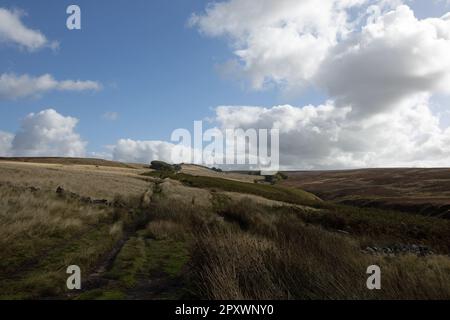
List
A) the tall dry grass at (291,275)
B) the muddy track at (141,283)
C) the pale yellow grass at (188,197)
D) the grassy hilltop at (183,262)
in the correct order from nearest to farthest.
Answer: the tall dry grass at (291,275) → the grassy hilltop at (183,262) → the muddy track at (141,283) → the pale yellow grass at (188,197)

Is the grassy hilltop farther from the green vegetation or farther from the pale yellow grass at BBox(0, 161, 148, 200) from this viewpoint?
the green vegetation

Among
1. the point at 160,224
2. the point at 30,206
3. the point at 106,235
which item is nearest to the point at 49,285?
the point at 106,235

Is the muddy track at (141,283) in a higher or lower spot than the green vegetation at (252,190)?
higher

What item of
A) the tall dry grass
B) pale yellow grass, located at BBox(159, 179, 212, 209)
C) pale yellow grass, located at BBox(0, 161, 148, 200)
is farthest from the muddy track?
pale yellow grass, located at BBox(0, 161, 148, 200)

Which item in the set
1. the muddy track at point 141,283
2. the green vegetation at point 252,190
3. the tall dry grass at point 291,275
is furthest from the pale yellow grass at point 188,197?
the tall dry grass at point 291,275

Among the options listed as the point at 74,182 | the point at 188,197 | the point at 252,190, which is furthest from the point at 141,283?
the point at 252,190

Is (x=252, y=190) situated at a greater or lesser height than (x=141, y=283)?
lesser

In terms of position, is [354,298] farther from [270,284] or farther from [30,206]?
[30,206]

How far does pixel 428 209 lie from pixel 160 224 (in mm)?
52507

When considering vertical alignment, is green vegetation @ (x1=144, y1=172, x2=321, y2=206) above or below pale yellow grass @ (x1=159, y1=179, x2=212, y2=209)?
below

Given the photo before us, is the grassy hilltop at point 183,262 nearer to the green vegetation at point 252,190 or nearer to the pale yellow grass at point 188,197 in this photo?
the pale yellow grass at point 188,197

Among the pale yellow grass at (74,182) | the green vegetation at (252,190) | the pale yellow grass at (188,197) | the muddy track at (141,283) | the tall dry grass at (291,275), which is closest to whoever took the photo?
the tall dry grass at (291,275)

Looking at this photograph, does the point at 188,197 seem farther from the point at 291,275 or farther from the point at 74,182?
the point at 291,275

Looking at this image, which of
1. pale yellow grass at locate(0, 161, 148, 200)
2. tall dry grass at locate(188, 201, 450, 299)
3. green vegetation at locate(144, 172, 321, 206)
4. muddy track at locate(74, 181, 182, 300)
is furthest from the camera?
green vegetation at locate(144, 172, 321, 206)
